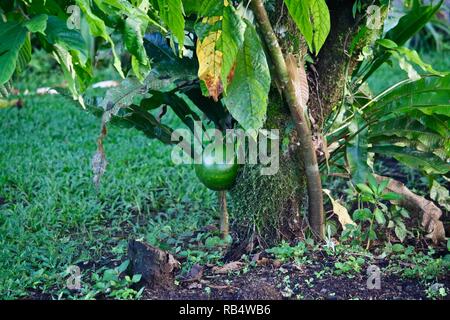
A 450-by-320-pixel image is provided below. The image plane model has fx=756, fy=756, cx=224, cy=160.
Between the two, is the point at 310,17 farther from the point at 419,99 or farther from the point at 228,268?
the point at 228,268

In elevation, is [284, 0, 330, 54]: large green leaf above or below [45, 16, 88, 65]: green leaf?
above

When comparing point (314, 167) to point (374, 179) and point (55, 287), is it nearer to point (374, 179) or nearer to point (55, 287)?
point (374, 179)

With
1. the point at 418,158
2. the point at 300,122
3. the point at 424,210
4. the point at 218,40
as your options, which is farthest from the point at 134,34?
the point at 424,210

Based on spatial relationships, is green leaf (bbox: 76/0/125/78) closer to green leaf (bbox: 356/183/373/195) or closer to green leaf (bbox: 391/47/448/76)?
green leaf (bbox: 391/47/448/76)

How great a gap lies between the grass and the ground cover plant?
0.02 m

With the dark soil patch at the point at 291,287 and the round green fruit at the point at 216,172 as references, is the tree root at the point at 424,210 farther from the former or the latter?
the round green fruit at the point at 216,172

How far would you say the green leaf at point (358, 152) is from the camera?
3139mm

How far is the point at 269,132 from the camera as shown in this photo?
3.08 metres

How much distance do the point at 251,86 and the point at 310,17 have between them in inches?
12.4

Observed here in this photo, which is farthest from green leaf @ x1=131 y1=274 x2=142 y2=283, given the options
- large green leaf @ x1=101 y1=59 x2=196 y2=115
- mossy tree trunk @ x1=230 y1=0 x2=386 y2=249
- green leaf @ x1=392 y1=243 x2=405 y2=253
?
green leaf @ x1=392 y1=243 x2=405 y2=253

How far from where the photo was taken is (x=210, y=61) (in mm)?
2607

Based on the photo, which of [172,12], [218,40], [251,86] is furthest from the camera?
[251,86]

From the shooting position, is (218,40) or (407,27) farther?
(407,27)

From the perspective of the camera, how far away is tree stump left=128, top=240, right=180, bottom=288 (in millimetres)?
2863
